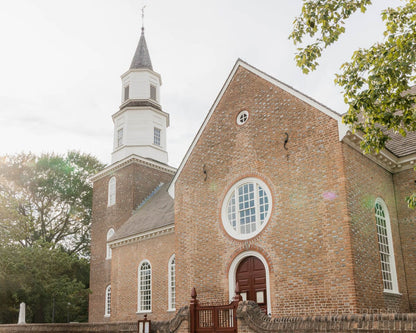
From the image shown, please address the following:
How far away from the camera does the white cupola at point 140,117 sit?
106 ft

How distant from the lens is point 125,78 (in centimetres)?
3431

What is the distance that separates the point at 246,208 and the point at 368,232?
14.1 feet

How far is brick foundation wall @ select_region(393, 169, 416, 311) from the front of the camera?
49.2ft

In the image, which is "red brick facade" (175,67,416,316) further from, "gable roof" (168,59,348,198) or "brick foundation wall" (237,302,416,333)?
"brick foundation wall" (237,302,416,333)

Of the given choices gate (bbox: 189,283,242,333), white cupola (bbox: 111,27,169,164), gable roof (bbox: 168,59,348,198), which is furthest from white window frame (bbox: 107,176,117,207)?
gate (bbox: 189,283,242,333)

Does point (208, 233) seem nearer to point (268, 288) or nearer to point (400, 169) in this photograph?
point (268, 288)

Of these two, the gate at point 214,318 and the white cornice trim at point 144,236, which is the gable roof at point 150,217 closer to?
the white cornice trim at point 144,236

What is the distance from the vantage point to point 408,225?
50.9 ft

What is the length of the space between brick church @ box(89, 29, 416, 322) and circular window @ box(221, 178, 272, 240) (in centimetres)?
4

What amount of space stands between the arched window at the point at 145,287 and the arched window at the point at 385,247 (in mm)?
12681

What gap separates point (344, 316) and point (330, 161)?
17.5ft

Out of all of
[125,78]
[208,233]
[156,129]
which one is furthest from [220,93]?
[125,78]

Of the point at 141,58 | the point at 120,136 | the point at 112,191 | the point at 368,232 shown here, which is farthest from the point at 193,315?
the point at 141,58

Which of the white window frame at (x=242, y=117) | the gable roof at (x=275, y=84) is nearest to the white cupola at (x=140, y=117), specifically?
the gable roof at (x=275, y=84)
